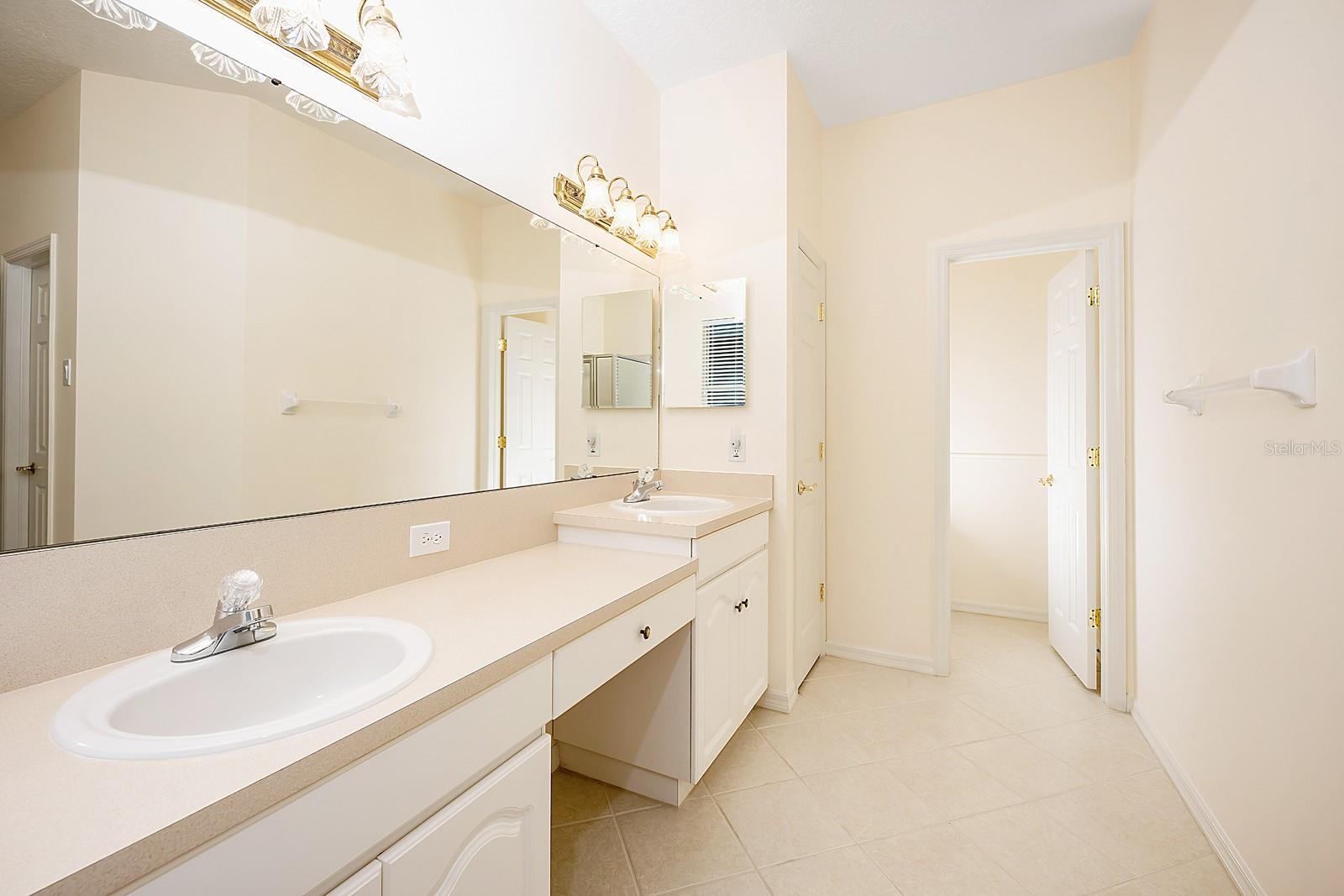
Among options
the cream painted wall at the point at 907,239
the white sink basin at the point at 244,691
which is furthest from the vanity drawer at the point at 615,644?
the cream painted wall at the point at 907,239

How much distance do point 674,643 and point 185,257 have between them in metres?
1.44

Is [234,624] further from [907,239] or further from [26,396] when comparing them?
[907,239]

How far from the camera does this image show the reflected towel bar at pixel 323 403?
1104mm

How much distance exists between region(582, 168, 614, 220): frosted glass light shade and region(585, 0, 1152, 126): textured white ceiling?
67cm

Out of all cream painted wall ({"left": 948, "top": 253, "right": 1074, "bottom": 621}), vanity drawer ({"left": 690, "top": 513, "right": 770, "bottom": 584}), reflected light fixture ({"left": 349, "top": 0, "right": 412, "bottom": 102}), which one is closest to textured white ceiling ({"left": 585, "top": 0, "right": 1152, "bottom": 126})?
reflected light fixture ({"left": 349, "top": 0, "right": 412, "bottom": 102})

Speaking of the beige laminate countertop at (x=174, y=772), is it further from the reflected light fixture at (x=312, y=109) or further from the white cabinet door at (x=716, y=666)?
the reflected light fixture at (x=312, y=109)

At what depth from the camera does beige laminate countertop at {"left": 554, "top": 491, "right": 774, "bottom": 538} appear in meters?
1.65

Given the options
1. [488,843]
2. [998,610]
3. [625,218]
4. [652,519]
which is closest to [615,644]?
[488,843]

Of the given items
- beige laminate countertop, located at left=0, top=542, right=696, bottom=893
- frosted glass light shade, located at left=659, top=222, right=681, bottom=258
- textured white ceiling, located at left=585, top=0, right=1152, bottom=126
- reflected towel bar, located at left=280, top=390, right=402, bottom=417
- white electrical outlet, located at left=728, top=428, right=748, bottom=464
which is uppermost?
textured white ceiling, located at left=585, top=0, right=1152, bottom=126

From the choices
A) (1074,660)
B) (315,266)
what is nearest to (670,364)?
(315,266)

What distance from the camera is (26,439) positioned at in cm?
80

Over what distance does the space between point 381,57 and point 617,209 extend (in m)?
1.07

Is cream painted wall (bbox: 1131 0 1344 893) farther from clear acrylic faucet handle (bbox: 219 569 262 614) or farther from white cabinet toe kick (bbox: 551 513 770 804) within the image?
clear acrylic faucet handle (bbox: 219 569 262 614)

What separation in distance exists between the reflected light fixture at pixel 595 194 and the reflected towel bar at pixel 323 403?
3.51 feet
